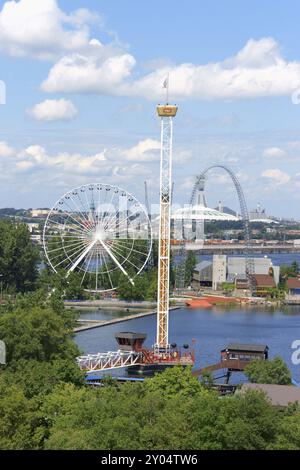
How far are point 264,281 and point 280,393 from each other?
3255 centimetres

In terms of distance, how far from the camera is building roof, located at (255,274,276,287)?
47.6 meters

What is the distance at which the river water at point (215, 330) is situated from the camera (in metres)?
26.6

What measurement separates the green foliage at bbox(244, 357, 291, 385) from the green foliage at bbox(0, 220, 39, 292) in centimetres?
2502

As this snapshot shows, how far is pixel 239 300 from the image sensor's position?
1768 inches

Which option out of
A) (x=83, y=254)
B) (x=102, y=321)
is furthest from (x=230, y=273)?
(x=102, y=321)

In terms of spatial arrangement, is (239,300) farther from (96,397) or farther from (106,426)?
(106,426)

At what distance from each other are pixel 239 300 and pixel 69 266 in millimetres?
8983

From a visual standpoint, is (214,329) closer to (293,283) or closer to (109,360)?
(109,360)

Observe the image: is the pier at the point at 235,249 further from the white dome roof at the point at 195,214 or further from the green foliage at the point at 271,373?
the green foliage at the point at 271,373

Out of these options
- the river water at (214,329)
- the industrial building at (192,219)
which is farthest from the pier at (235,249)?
the river water at (214,329)

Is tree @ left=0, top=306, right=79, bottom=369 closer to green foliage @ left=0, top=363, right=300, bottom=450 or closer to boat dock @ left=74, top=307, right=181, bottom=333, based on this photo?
green foliage @ left=0, top=363, right=300, bottom=450

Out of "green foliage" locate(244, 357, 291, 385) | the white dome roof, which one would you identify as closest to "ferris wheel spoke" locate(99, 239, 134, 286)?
"green foliage" locate(244, 357, 291, 385)

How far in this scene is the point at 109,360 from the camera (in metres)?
22.3

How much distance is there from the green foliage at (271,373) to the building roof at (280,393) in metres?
1.69
